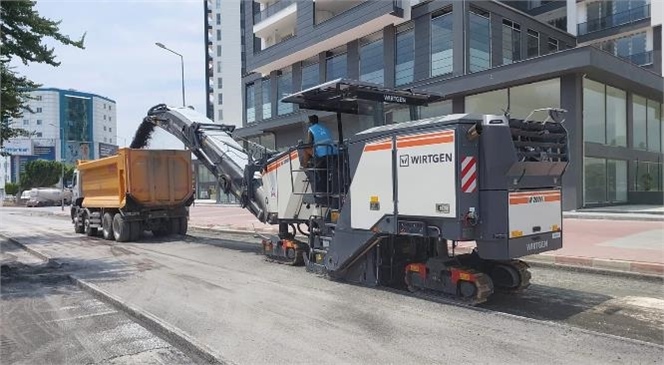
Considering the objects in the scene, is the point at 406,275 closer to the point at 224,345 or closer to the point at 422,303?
the point at 422,303

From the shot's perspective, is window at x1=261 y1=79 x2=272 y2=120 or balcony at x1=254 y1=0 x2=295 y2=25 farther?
window at x1=261 y1=79 x2=272 y2=120

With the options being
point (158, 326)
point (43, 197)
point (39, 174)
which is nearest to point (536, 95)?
point (158, 326)

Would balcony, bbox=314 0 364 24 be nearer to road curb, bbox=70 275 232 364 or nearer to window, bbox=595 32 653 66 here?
window, bbox=595 32 653 66

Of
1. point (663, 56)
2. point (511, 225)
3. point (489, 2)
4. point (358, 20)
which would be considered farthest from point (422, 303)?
point (663, 56)

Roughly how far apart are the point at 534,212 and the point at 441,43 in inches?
822

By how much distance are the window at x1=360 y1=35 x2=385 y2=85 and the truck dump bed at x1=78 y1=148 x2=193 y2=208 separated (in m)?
15.3

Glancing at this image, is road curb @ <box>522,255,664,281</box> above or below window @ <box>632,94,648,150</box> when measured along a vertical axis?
below

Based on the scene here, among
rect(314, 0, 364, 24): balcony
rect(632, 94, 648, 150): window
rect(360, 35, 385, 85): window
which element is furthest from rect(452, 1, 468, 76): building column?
rect(314, 0, 364, 24): balcony

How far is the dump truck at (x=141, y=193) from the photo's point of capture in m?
16.6

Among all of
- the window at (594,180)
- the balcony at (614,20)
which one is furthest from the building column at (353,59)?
the balcony at (614,20)

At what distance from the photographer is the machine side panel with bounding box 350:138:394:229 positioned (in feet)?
24.5

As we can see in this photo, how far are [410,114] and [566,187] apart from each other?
50.3 ft

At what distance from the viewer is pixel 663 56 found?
1257 inches

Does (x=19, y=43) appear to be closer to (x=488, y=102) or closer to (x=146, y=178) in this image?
(x=146, y=178)
